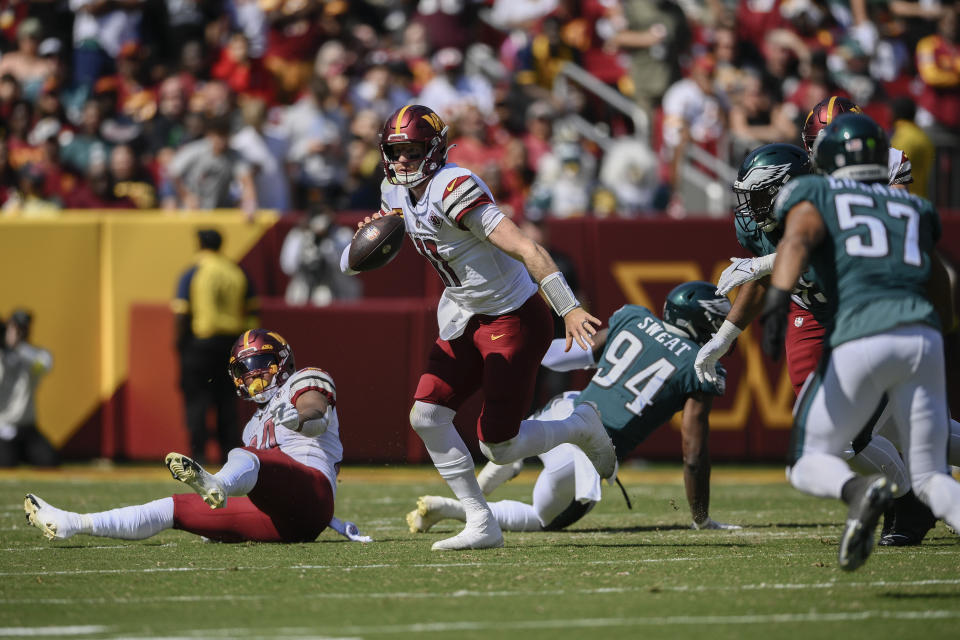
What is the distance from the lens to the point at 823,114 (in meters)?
7.16

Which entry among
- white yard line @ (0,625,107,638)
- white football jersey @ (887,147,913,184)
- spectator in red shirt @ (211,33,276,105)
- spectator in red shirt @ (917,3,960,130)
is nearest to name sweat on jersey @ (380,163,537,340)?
white football jersey @ (887,147,913,184)

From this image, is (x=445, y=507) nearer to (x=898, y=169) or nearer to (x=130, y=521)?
(x=130, y=521)

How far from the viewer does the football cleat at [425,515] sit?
6.94 meters

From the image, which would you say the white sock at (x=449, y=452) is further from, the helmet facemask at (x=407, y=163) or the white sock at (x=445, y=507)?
the helmet facemask at (x=407, y=163)

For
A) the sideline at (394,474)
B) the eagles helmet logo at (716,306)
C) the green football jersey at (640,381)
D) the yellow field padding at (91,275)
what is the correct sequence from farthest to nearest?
the yellow field padding at (91,275)
the sideline at (394,474)
the eagles helmet logo at (716,306)
the green football jersey at (640,381)

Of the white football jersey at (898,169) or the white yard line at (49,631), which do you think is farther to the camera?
the white football jersey at (898,169)

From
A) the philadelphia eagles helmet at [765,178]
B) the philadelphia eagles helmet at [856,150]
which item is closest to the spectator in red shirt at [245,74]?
the philadelphia eagles helmet at [765,178]

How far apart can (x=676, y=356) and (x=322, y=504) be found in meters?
2.05

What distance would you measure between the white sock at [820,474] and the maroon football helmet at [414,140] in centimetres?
227

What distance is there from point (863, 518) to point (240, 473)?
2770 millimetres

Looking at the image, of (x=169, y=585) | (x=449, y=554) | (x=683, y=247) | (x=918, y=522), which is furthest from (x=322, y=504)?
(x=683, y=247)

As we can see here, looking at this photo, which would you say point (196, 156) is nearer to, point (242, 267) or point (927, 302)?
point (242, 267)

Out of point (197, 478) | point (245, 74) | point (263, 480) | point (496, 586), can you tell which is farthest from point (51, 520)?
point (245, 74)

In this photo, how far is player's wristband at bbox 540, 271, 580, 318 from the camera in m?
5.91
